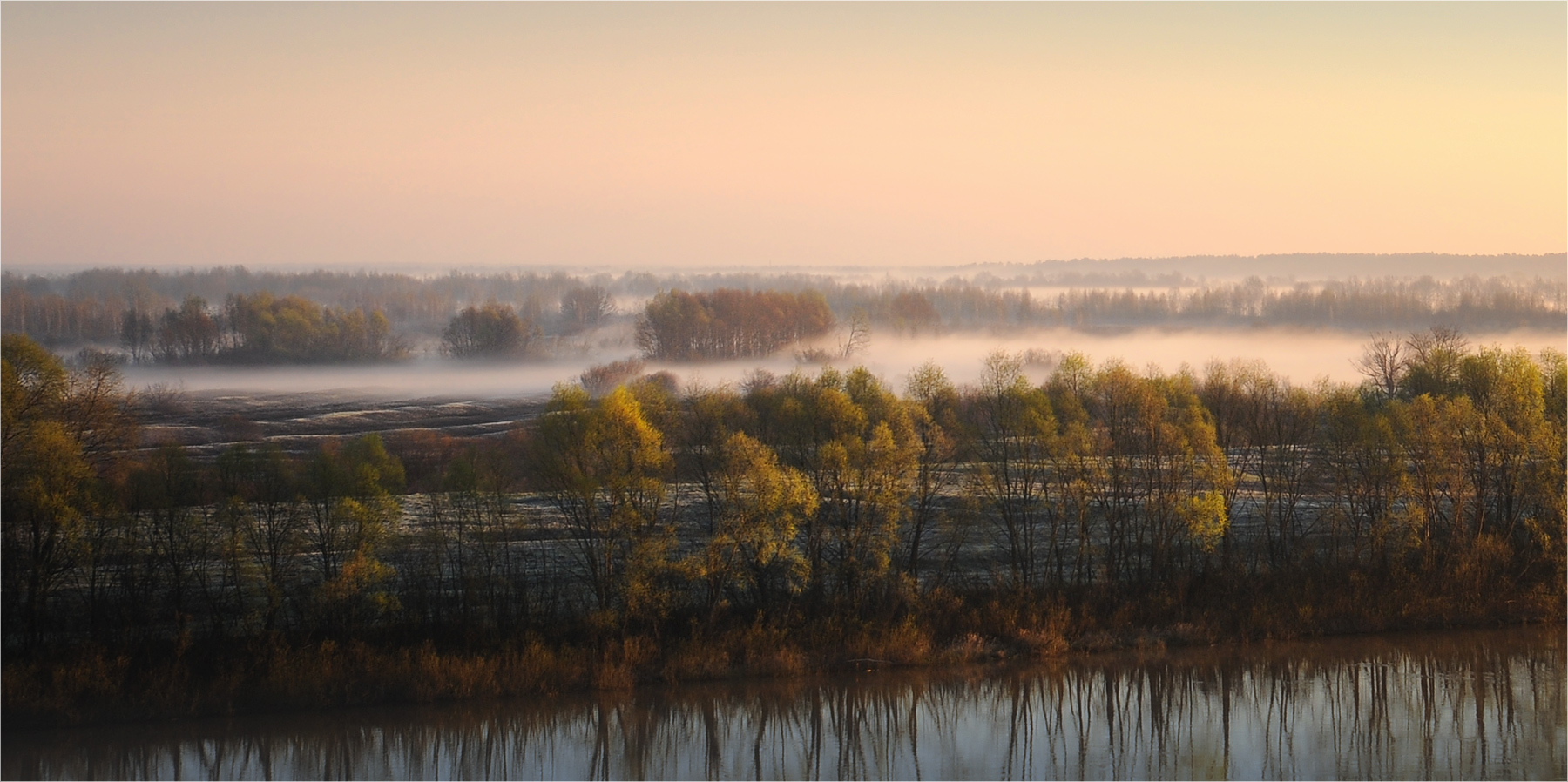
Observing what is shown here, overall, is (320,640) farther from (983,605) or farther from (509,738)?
(983,605)

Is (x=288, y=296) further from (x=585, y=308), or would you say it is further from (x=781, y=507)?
(x=781, y=507)

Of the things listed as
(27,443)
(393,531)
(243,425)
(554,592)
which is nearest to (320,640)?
(393,531)

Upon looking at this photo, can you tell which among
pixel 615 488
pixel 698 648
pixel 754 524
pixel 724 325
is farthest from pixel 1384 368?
pixel 724 325

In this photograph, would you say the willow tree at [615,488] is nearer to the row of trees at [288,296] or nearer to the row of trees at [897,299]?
the row of trees at [288,296]

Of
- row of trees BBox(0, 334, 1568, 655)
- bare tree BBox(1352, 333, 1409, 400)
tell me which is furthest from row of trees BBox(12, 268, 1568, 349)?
row of trees BBox(0, 334, 1568, 655)

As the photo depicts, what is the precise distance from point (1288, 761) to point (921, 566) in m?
10.3

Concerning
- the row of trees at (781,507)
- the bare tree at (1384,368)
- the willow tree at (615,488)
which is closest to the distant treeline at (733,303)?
the bare tree at (1384,368)

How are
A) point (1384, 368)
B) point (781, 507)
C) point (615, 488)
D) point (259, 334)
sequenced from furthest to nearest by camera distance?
point (259, 334)
point (1384, 368)
point (781, 507)
point (615, 488)

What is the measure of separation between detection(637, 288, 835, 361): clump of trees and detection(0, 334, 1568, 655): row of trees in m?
47.9

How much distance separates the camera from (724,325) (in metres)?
81.0

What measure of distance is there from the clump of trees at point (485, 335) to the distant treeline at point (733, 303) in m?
0.38

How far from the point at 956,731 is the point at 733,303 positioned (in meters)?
63.4

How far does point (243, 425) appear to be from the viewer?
57.4 meters

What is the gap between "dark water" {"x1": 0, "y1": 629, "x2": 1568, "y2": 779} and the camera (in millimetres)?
19641
